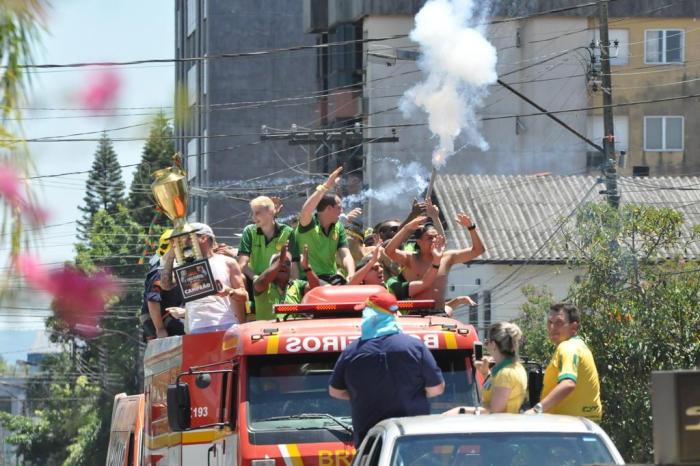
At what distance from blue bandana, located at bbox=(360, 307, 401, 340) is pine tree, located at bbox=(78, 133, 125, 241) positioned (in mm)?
2471

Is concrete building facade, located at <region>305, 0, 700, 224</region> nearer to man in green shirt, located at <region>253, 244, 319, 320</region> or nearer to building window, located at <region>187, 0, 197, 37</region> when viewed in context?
man in green shirt, located at <region>253, 244, 319, 320</region>

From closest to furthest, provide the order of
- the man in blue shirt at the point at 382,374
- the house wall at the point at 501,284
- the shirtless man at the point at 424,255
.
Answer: the man in blue shirt at the point at 382,374, the shirtless man at the point at 424,255, the house wall at the point at 501,284

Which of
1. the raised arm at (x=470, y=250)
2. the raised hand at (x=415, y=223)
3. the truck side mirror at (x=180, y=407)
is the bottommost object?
the truck side mirror at (x=180, y=407)

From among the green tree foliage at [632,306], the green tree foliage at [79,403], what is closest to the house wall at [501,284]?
the green tree foliage at [79,403]

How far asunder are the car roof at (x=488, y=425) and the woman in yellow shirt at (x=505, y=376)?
106 cm

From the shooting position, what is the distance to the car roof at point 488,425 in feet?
25.4

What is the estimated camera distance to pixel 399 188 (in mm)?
43969

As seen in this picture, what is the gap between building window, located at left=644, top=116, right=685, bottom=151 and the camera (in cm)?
4875

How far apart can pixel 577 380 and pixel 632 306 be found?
1247 centimetres

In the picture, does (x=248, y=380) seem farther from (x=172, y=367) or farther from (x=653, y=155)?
(x=653, y=155)

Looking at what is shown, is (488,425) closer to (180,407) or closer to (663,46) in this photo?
(180,407)

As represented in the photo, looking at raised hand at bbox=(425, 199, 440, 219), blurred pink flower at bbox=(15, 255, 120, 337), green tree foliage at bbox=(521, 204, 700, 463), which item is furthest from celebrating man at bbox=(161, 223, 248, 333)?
green tree foliage at bbox=(521, 204, 700, 463)

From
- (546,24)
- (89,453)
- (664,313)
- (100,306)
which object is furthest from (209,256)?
(89,453)

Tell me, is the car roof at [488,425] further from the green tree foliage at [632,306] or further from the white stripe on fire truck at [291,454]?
the green tree foliage at [632,306]
